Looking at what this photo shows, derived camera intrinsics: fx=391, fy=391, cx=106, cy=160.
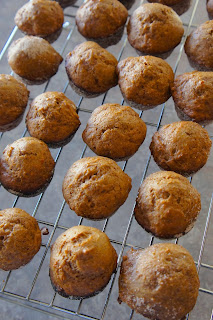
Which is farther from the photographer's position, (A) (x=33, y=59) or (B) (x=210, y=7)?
(B) (x=210, y=7)

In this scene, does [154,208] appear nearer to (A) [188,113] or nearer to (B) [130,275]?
(B) [130,275]

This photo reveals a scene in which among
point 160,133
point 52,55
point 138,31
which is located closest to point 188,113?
point 160,133

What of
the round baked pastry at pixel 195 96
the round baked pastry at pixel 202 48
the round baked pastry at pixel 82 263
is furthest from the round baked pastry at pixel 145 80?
the round baked pastry at pixel 82 263

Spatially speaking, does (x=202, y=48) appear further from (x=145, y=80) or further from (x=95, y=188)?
(x=95, y=188)

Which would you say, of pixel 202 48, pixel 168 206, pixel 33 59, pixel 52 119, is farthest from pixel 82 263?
pixel 202 48

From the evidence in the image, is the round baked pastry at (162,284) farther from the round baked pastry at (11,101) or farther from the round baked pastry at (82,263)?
the round baked pastry at (11,101)
